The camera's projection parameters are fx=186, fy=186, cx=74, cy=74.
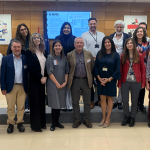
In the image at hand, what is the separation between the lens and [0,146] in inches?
97.3

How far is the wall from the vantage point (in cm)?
770

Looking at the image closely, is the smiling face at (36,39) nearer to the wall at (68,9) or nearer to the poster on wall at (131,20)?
the wall at (68,9)

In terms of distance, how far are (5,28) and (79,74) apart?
6.03m

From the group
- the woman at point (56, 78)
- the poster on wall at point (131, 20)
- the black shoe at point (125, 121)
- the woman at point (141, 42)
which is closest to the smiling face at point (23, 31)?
the woman at point (56, 78)

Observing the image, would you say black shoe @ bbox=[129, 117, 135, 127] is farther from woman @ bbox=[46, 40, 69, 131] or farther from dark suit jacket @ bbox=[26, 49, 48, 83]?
dark suit jacket @ bbox=[26, 49, 48, 83]

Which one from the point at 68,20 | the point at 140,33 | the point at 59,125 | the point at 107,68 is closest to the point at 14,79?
the point at 59,125

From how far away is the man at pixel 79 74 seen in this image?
2984 mm

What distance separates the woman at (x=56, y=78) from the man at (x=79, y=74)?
0.12 metres

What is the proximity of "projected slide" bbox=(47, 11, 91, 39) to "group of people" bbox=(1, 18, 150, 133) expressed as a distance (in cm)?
473

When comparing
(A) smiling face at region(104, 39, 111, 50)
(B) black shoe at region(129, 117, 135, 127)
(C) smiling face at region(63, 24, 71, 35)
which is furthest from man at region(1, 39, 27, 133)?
(B) black shoe at region(129, 117, 135, 127)

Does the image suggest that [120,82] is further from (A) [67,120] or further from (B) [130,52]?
(A) [67,120]

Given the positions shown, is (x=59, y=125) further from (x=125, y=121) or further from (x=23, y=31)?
(x=23, y=31)

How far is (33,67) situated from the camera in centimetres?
280

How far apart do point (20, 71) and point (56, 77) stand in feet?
1.83
